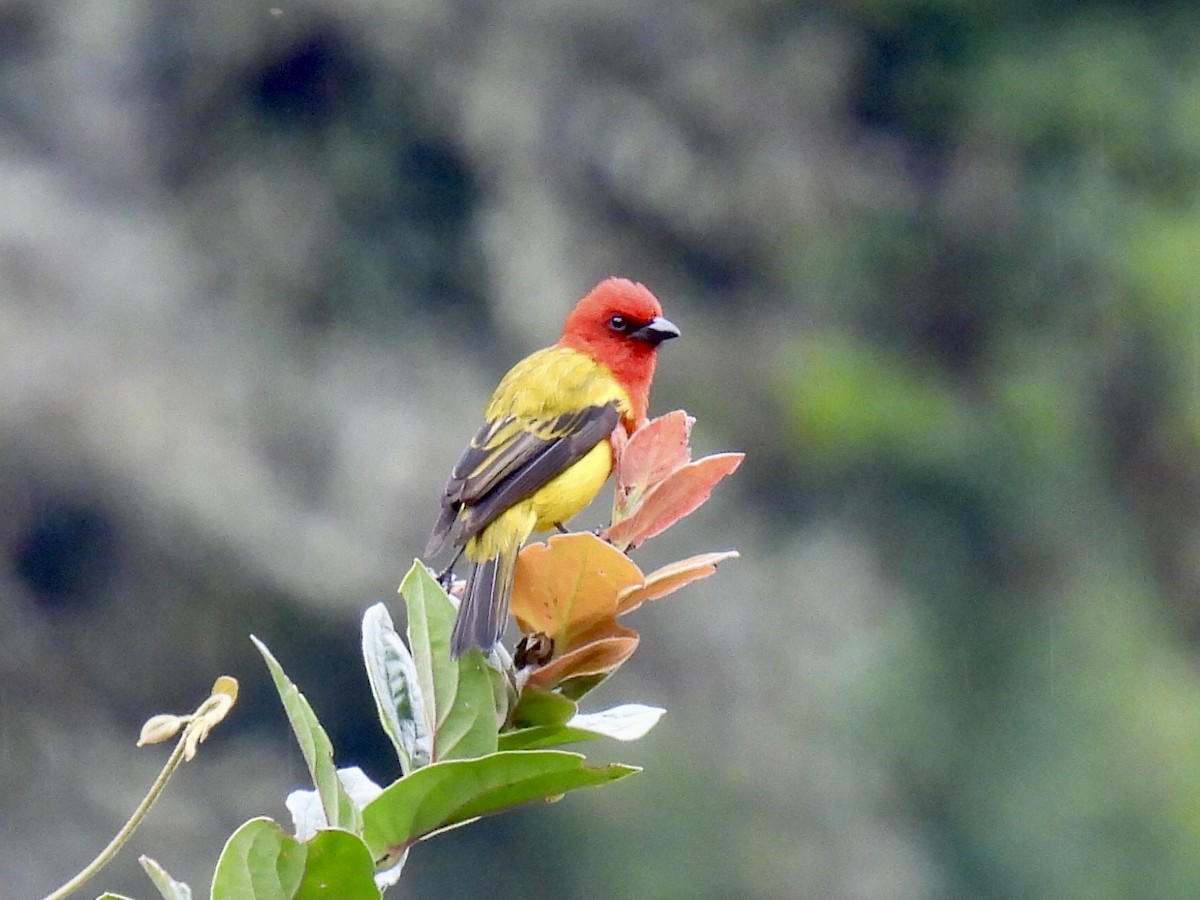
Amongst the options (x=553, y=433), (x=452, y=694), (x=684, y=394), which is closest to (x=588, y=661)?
(x=452, y=694)

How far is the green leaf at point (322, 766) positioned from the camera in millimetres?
1464

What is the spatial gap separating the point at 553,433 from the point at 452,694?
1.73m

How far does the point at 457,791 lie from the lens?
1460 mm

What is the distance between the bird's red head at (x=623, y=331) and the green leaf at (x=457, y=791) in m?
2.12

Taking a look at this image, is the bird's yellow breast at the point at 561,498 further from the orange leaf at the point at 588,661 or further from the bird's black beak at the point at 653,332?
the orange leaf at the point at 588,661

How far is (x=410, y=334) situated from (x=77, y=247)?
2.16m

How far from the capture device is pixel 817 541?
546 inches

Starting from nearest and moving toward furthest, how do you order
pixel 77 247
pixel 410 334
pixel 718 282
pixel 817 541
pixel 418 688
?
pixel 418 688 < pixel 77 247 < pixel 410 334 < pixel 817 541 < pixel 718 282

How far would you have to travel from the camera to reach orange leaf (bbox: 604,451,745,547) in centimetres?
189

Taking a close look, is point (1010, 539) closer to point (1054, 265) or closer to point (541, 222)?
point (1054, 265)

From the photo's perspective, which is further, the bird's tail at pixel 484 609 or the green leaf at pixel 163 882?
the bird's tail at pixel 484 609

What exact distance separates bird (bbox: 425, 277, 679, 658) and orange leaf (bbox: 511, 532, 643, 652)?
1.80 ft

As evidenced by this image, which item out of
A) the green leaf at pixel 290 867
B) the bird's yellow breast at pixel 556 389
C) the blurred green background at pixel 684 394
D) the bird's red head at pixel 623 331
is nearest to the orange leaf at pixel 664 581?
the green leaf at pixel 290 867

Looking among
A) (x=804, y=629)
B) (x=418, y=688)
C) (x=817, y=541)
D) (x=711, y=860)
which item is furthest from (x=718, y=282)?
(x=418, y=688)
